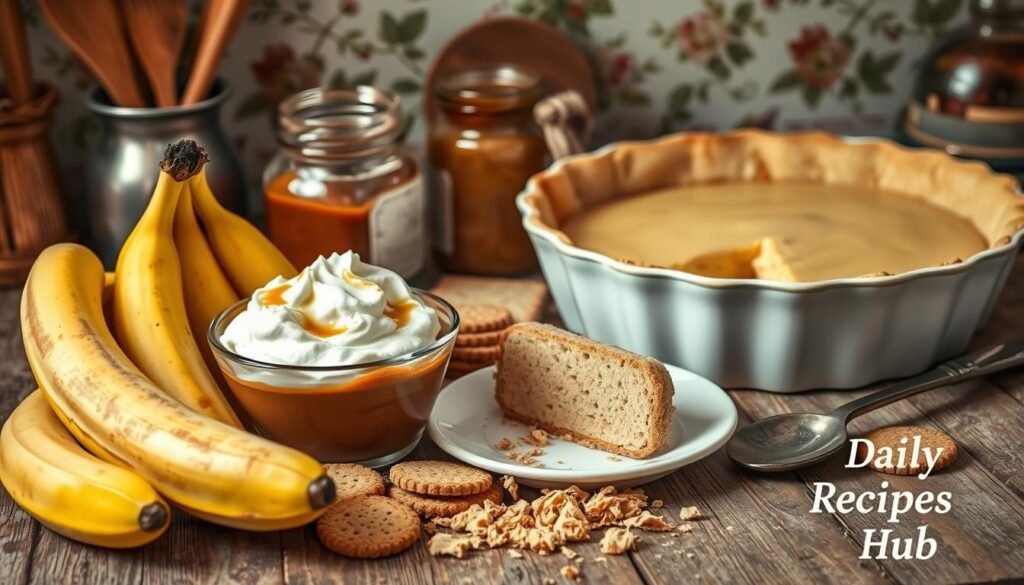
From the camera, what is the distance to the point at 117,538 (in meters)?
1.17

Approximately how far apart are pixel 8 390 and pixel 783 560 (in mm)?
1020

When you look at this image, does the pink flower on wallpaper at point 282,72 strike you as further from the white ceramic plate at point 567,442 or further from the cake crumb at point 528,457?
the cake crumb at point 528,457

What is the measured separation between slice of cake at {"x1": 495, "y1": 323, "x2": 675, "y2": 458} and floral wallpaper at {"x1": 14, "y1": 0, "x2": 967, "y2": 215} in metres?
0.85

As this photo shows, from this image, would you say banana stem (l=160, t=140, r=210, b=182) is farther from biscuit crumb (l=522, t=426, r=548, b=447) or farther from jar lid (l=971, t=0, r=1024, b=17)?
jar lid (l=971, t=0, r=1024, b=17)

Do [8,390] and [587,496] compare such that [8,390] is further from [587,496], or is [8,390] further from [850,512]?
[850,512]

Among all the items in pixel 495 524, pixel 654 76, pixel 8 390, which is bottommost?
pixel 8 390

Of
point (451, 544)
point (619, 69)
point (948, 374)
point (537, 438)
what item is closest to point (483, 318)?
point (537, 438)

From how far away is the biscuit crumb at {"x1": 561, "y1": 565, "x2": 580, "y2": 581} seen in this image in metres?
1.17

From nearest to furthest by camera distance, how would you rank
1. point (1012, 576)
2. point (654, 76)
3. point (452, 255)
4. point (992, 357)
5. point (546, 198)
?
point (1012, 576), point (992, 357), point (546, 198), point (452, 255), point (654, 76)

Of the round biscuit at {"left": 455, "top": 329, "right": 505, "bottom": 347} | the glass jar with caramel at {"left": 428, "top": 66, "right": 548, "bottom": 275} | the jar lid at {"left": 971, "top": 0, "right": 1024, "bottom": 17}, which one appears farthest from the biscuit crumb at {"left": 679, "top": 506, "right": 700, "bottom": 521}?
the jar lid at {"left": 971, "top": 0, "right": 1024, "bottom": 17}

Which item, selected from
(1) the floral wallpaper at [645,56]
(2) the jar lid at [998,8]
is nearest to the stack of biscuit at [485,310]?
(1) the floral wallpaper at [645,56]

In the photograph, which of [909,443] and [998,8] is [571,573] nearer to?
[909,443]

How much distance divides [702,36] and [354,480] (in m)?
1.19

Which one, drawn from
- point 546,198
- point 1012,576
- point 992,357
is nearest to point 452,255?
point 546,198
